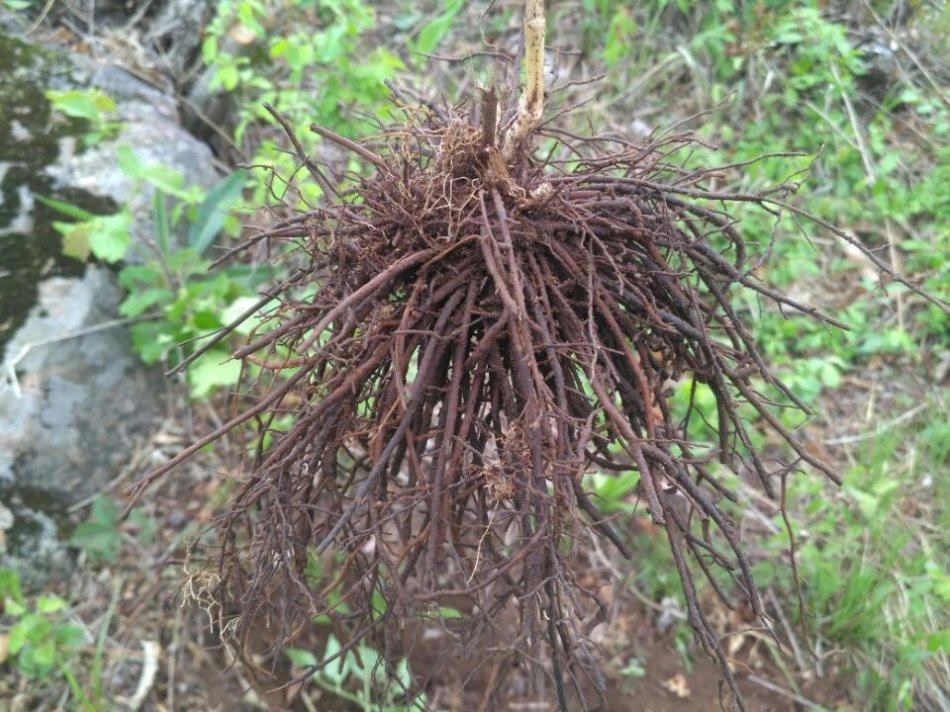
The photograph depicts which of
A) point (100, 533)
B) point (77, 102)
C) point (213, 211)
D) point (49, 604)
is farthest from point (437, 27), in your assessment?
point (49, 604)

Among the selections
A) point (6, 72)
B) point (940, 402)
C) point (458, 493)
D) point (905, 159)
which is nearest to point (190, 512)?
point (458, 493)

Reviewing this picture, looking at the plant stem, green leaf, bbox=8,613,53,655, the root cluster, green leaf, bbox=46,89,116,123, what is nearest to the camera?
the root cluster

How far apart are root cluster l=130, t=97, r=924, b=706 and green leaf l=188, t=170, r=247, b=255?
126 centimetres

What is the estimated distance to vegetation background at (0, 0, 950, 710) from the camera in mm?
1727

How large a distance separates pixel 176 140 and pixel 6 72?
0.57 metres

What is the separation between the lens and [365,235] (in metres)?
1.07

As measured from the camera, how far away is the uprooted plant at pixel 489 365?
933mm

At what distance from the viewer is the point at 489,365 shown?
3.33 feet

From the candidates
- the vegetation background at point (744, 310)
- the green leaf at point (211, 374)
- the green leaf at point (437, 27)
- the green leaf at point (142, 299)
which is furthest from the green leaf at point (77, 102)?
the green leaf at point (437, 27)

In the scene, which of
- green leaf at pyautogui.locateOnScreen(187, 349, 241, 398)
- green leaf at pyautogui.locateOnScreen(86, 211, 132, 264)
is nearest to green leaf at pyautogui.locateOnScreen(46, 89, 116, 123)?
green leaf at pyautogui.locateOnScreen(86, 211, 132, 264)

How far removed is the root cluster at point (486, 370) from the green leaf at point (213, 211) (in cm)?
126

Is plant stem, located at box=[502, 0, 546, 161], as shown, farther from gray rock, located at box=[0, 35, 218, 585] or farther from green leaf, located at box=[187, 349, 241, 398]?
gray rock, located at box=[0, 35, 218, 585]

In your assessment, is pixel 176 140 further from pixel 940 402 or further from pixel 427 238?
pixel 940 402

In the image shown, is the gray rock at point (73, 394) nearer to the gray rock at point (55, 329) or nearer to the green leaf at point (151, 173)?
the gray rock at point (55, 329)
